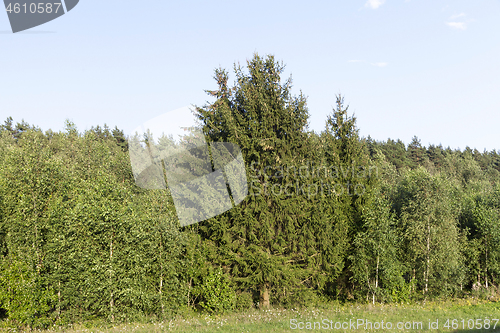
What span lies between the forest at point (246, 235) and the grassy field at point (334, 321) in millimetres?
919

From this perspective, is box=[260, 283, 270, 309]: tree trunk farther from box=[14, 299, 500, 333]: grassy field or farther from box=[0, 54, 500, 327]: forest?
box=[14, 299, 500, 333]: grassy field

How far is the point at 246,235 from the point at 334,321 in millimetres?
5893

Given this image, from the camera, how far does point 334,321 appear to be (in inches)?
568

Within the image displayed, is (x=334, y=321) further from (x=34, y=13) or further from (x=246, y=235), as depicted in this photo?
(x=34, y=13)

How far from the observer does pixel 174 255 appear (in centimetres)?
1608

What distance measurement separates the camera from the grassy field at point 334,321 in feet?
44.5

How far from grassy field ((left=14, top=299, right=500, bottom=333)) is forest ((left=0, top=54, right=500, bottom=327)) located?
0.92 meters

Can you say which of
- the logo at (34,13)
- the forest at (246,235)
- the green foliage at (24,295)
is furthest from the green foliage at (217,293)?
the logo at (34,13)

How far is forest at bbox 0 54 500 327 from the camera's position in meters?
15.2

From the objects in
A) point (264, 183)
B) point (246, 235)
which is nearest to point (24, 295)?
point (246, 235)

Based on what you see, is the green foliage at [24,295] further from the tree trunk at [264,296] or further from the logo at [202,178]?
the tree trunk at [264,296]

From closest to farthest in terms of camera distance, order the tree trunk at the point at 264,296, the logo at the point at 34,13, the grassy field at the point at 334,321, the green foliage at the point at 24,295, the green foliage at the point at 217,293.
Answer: the logo at the point at 34,13 → the grassy field at the point at 334,321 → the green foliage at the point at 24,295 → the green foliage at the point at 217,293 → the tree trunk at the point at 264,296

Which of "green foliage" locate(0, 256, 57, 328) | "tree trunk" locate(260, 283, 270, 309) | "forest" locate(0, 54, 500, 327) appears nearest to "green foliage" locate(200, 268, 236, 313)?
"forest" locate(0, 54, 500, 327)

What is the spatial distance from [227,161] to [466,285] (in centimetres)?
2186
